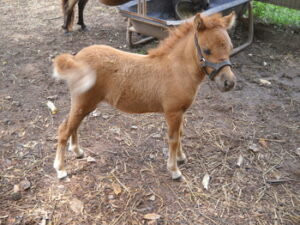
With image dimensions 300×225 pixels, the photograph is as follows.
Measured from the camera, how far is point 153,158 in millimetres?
3316

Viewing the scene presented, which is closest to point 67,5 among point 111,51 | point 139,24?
point 139,24

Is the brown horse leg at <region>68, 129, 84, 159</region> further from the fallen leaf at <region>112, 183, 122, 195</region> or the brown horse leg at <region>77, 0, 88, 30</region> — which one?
the brown horse leg at <region>77, 0, 88, 30</region>

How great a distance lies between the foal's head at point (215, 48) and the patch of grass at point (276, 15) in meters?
5.04

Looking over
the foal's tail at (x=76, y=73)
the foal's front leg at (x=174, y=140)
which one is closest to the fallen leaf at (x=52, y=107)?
the foal's tail at (x=76, y=73)

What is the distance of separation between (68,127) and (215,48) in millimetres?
1468

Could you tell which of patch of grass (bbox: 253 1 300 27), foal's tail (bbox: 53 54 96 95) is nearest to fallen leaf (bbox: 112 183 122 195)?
foal's tail (bbox: 53 54 96 95)

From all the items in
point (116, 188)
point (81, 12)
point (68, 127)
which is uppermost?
point (68, 127)

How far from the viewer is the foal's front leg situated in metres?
2.69

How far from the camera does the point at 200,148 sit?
3.45 m

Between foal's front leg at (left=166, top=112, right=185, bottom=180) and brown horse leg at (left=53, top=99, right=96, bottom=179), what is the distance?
28.0 inches

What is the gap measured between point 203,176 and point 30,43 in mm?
4362

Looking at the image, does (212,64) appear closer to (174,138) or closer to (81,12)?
(174,138)

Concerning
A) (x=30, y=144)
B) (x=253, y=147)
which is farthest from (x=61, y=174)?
(x=253, y=147)

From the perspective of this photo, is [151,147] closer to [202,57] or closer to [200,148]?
[200,148]
